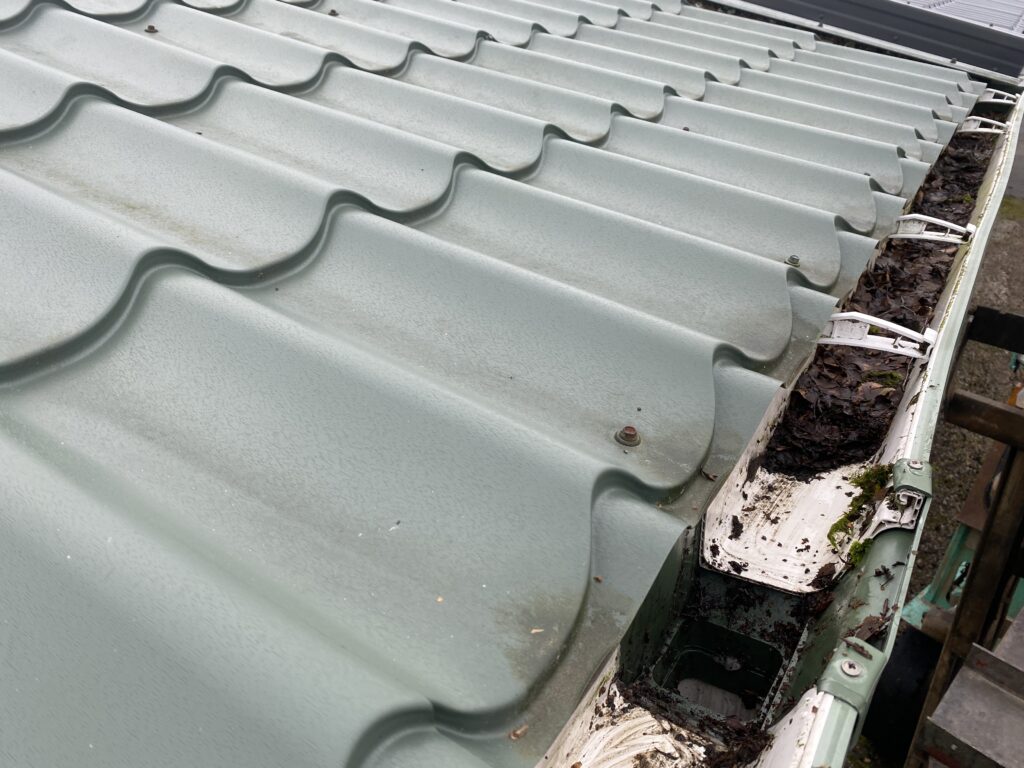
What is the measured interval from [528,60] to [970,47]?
7.94 ft

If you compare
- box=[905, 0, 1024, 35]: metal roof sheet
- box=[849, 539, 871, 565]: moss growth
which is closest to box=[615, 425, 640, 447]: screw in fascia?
box=[849, 539, 871, 565]: moss growth

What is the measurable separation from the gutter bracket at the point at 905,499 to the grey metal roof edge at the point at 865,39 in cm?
309

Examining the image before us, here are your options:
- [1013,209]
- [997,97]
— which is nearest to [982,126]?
[997,97]

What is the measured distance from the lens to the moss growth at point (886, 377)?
156 cm

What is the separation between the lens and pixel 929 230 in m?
2.12

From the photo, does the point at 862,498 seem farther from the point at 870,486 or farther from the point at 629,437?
the point at 629,437

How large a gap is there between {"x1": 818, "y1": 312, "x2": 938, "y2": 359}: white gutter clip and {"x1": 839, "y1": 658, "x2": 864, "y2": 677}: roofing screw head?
0.79 metres

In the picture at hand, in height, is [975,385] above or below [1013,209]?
below

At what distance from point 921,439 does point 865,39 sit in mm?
3205

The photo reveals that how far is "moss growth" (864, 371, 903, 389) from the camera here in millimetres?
1562

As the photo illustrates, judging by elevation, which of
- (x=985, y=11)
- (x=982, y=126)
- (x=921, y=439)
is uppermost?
(x=985, y=11)

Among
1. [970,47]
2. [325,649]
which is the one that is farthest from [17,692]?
[970,47]

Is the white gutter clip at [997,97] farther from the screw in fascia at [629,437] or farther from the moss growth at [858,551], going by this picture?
the screw in fascia at [629,437]

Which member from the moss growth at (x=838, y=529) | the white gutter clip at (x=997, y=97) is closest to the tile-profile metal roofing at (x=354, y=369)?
the moss growth at (x=838, y=529)
